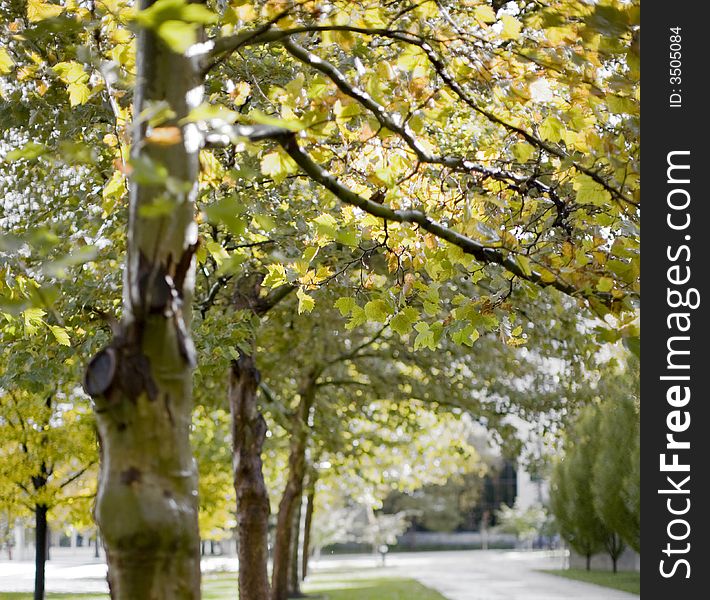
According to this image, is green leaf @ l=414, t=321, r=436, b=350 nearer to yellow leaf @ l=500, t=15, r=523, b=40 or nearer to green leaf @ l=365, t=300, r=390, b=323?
green leaf @ l=365, t=300, r=390, b=323

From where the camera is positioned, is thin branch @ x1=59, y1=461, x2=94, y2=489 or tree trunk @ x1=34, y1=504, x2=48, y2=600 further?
thin branch @ x1=59, y1=461, x2=94, y2=489

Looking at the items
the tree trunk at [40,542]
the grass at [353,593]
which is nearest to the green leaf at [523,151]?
the tree trunk at [40,542]

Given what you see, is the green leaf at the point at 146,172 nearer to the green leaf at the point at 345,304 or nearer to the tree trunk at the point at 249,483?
the green leaf at the point at 345,304

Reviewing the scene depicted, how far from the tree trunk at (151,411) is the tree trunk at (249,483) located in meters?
9.29

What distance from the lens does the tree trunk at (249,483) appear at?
40.7 feet

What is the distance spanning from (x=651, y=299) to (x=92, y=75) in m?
3.07

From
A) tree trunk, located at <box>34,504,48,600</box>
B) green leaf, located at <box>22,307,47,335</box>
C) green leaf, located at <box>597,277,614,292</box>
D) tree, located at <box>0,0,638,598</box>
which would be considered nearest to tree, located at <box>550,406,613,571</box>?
tree trunk, located at <box>34,504,48,600</box>

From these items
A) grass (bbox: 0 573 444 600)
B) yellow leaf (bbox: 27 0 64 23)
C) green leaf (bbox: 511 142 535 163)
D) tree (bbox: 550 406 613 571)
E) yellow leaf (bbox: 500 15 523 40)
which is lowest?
grass (bbox: 0 573 444 600)

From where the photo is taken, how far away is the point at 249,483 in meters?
12.9

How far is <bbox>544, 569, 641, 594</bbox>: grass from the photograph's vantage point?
29097 millimetres

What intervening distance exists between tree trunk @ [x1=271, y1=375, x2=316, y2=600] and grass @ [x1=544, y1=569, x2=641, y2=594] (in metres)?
11.7

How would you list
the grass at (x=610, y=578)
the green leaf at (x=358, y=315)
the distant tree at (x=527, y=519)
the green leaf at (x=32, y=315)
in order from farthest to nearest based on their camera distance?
the distant tree at (x=527, y=519) → the grass at (x=610, y=578) → the green leaf at (x=32, y=315) → the green leaf at (x=358, y=315)

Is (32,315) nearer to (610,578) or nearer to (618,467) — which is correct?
(618,467)

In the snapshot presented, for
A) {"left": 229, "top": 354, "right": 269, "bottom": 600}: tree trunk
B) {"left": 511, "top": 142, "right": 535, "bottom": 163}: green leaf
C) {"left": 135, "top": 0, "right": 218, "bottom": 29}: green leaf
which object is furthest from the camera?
{"left": 229, "top": 354, "right": 269, "bottom": 600}: tree trunk
